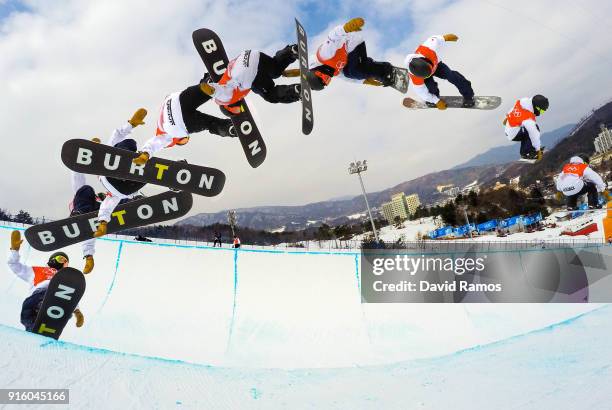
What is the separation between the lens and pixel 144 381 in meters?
4.71

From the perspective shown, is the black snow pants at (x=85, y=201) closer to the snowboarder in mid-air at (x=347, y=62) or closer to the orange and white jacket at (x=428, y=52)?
the snowboarder in mid-air at (x=347, y=62)

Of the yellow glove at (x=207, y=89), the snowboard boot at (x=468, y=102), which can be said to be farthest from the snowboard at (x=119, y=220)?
the snowboard boot at (x=468, y=102)

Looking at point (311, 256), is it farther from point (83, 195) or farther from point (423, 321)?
point (83, 195)

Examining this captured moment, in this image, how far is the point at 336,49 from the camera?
395 cm

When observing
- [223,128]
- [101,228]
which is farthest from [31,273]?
[223,128]

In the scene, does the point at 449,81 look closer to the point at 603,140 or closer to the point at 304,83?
the point at 304,83

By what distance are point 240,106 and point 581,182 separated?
5.31 m

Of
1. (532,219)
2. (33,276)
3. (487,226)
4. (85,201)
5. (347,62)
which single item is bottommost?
(33,276)

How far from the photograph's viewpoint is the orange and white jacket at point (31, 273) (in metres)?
5.68

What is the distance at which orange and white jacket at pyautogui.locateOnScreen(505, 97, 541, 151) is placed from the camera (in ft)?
15.2

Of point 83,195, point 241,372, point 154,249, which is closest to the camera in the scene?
point 83,195

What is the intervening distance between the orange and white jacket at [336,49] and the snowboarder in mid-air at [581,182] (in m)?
4.24

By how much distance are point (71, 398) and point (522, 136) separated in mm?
5851

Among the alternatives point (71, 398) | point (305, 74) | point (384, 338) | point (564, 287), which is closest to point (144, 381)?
point (71, 398)
